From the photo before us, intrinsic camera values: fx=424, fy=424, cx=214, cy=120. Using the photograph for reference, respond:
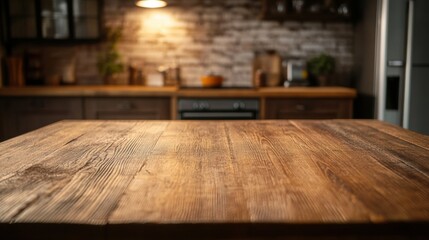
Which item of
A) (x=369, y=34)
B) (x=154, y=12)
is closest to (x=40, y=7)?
(x=154, y=12)

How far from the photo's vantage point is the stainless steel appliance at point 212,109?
344 cm

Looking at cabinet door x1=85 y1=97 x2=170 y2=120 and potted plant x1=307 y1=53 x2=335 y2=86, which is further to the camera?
potted plant x1=307 y1=53 x2=335 y2=86

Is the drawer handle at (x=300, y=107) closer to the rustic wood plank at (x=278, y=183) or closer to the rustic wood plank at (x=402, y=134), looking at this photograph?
the rustic wood plank at (x=402, y=134)

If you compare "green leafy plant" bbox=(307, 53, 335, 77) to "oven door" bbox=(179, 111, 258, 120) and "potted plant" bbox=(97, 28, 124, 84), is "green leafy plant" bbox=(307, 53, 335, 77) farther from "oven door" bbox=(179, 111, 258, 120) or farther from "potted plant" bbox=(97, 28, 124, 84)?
"potted plant" bbox=(97, 28, 124, 84)

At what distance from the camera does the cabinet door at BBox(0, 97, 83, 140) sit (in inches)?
136

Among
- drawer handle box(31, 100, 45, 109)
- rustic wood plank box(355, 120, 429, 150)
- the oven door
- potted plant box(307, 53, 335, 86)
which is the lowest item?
the oven door

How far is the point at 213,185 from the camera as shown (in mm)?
877

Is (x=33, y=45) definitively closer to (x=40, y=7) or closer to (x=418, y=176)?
(x=40, y=7)

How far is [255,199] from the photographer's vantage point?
79 cm

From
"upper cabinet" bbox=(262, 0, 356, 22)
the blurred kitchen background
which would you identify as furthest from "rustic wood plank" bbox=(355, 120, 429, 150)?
"upper cabinet" bbox=(262, 0, 356, 22)

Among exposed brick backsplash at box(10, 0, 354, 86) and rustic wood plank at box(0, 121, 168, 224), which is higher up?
exposed brick backsplash at box(10, 0, 354, 86)

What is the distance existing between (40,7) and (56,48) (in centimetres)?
45

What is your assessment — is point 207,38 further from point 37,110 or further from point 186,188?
point 186,188

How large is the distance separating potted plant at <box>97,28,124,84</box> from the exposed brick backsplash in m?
0.07
